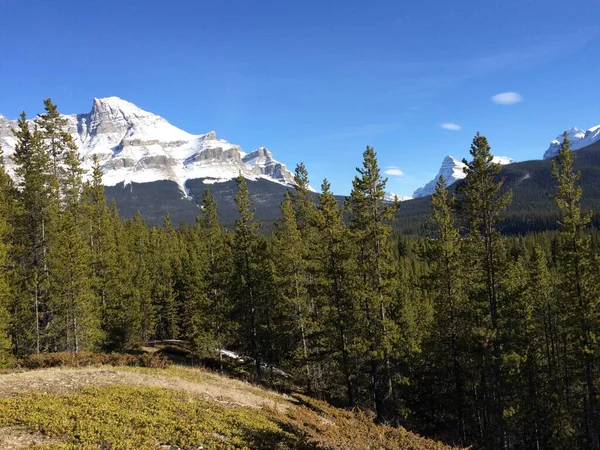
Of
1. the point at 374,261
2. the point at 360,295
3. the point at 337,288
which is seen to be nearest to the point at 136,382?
the point at 360,295

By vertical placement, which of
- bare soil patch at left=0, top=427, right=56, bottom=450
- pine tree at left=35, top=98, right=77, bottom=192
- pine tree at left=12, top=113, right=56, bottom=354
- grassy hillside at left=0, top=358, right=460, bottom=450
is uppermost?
pine tree at left=35, top=98, right=77, bottom=192

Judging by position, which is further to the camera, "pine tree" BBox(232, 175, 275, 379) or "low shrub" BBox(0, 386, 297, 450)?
"pine tree" BBox(232, 175, 275, 379)

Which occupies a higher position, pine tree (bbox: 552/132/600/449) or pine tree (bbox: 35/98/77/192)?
pine tree (bbox: 35/98/77/192)

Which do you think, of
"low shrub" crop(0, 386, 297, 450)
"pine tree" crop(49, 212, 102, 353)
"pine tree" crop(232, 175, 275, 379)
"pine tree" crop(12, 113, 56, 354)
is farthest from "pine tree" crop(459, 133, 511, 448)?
"pine tree" crop(12, 113, 56, 354)

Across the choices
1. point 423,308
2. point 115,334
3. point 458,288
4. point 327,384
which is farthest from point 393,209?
point 115,334

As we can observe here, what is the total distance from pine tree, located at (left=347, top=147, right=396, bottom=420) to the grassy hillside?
5.87 metres

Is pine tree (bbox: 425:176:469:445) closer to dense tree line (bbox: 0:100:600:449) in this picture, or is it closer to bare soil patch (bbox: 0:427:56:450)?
dense tree line (bbox: 0:100:600:449)

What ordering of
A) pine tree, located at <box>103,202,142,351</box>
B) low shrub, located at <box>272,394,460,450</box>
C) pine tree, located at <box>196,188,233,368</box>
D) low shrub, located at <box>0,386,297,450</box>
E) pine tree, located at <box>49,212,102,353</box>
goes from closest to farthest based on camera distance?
1. low shrub, located at <box>0,386,297,450</box>
2. low shrub, located at <box>272,394,460,450</box>
3. pine tree, located at <box>49,212,102,353</box>
4. pine tree, located at <box>196,188,233,368</box>
5. pine tree, located at <box>103,202,142,351</box>

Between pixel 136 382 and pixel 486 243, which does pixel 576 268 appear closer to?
pixel 486 243

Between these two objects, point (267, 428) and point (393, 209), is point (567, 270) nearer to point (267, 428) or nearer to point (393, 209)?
point (393, 209)

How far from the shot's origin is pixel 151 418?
11266 millimetres

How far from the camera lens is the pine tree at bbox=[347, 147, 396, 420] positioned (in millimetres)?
22828

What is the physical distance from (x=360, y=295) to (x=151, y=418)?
13635 millimetres

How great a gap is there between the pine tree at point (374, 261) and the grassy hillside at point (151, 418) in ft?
19.3
